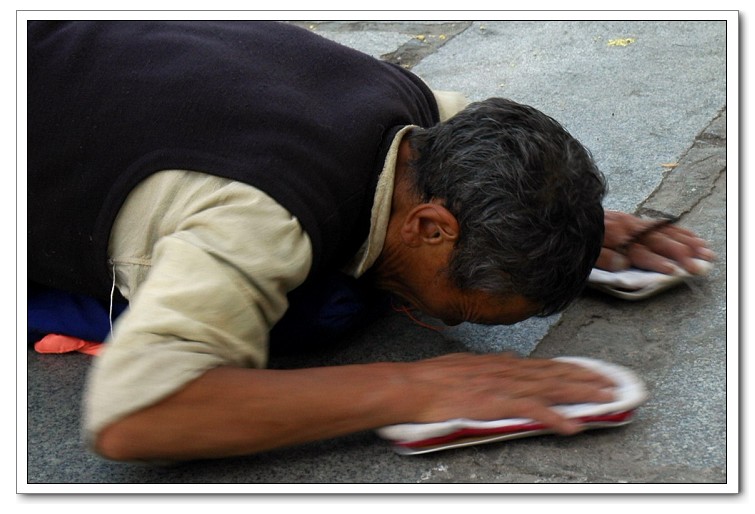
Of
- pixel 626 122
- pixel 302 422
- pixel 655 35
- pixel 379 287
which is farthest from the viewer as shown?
pixel 655 35

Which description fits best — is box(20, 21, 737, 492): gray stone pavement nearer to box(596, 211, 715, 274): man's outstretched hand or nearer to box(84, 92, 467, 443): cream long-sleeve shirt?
box(596, 211, 715, 274): man's outstretched hand

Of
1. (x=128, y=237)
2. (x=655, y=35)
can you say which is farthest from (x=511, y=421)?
(x=655, y=35)

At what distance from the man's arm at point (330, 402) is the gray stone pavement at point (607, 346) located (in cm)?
11

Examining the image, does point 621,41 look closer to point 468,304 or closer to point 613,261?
point 613,261

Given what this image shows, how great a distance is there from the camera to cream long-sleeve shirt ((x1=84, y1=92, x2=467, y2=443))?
179cm

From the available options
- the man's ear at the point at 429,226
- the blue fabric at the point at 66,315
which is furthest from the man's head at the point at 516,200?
the blue fabric at the point at 66,315

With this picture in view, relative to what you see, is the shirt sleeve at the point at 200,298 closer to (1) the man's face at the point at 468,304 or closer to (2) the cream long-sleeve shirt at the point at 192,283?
(2) the cream long-sleeve shirt at the point at 192,283

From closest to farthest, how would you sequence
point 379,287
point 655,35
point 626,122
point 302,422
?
point 302,422
point 379,287
point 626,122
point 655,35

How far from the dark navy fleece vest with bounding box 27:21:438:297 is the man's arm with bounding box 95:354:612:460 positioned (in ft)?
0.93

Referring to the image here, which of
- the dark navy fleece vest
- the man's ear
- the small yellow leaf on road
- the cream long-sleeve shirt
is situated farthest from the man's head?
the small yellow leaf on road

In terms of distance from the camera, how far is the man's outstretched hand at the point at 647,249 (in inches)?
99.4

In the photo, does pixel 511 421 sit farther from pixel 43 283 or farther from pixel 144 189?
pixel 43 283

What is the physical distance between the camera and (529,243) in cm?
197
